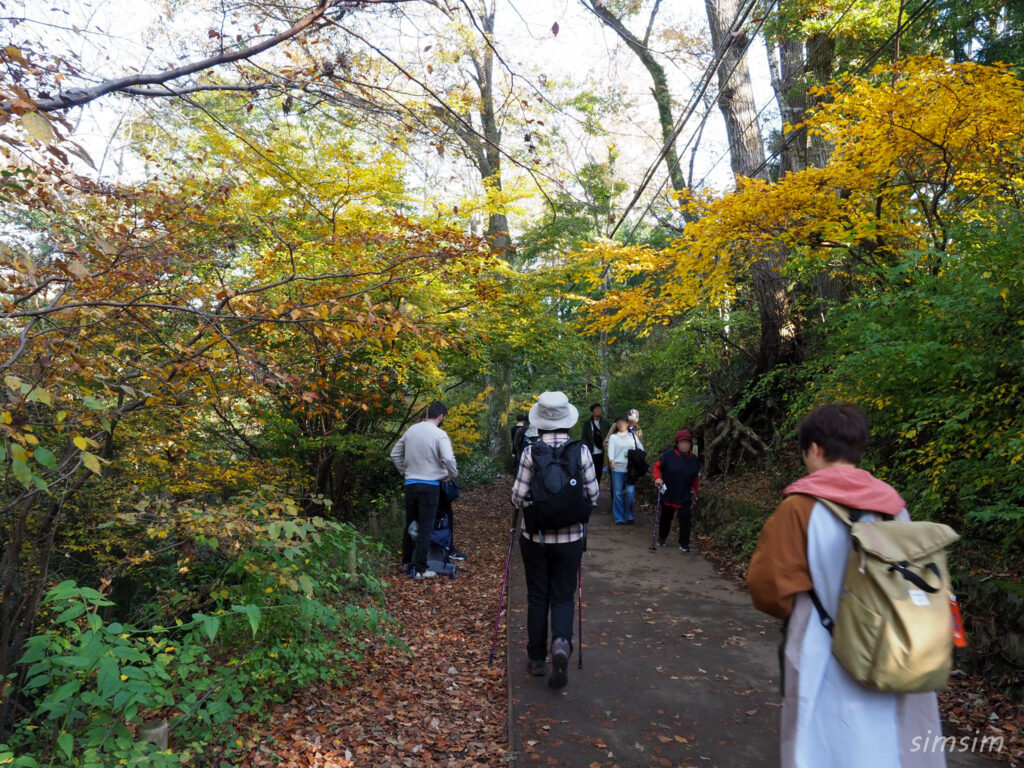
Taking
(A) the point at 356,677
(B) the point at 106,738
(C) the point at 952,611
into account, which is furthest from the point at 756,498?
(B) the point at 106,738

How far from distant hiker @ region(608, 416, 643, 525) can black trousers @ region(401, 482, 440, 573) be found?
4536 mm

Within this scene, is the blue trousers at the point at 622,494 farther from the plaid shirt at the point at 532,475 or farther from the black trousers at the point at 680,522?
the plaid shirt at the point at 532,475

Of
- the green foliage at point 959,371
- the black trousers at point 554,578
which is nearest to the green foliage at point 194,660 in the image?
the black trousers at point 554,578

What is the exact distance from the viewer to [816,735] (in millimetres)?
2160

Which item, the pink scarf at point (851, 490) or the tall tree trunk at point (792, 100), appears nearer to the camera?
the pink scarf at point (851, 490)

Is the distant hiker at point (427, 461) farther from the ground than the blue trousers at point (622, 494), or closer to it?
farther from the ground

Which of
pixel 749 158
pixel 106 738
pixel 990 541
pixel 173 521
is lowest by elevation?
pixel 106 738

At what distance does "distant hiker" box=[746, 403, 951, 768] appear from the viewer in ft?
6.95

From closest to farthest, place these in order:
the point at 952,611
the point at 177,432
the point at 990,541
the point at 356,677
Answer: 1. the point at 952,611
2. the point at 356,677
3. the point at 990,541
4. the point at 177,432

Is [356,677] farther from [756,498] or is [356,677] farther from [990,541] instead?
[756,498]

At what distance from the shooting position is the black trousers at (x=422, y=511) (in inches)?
275

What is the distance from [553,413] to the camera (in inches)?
175

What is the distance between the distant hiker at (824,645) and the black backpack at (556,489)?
6.23ft

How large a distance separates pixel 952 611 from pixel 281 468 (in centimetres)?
830
